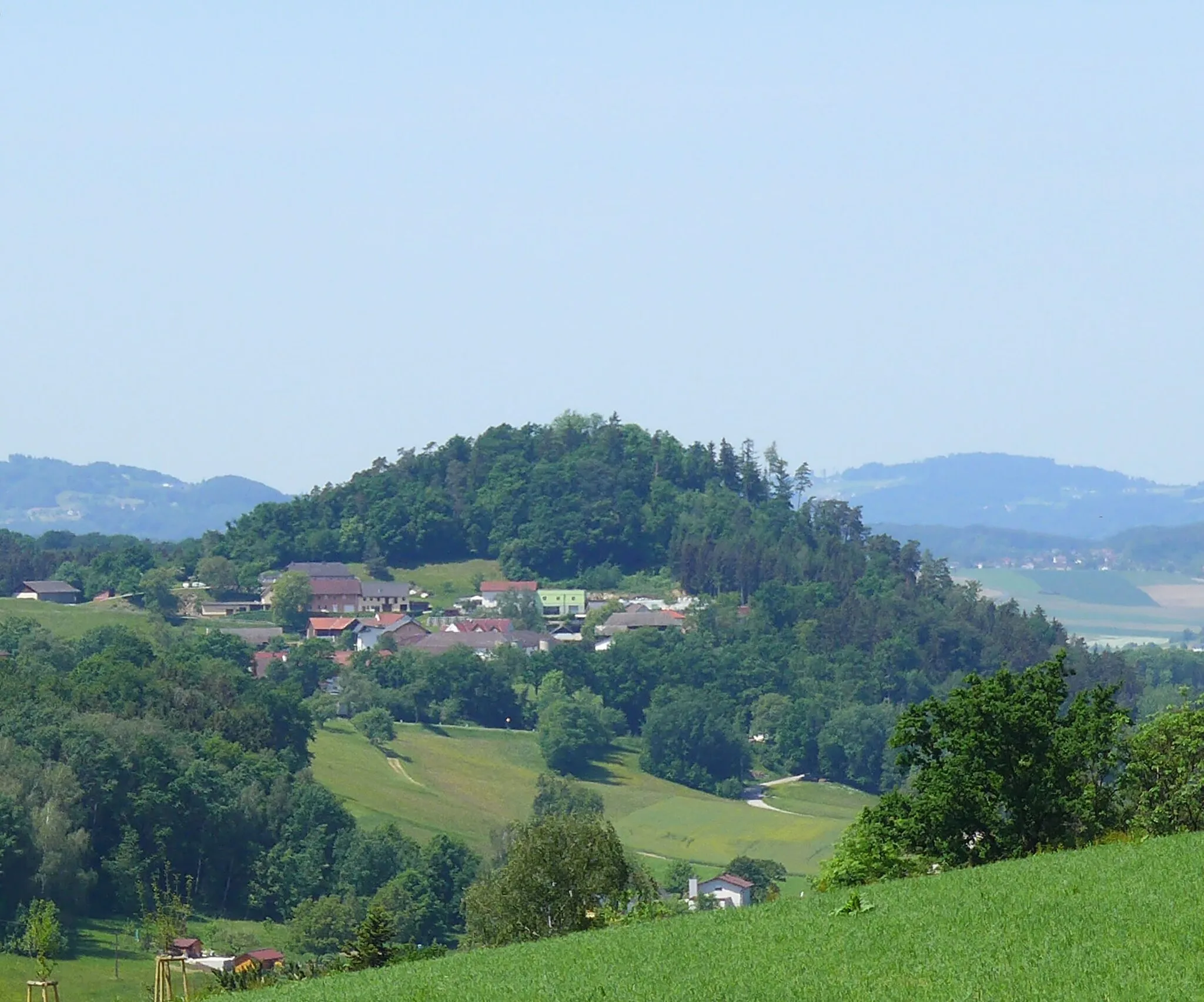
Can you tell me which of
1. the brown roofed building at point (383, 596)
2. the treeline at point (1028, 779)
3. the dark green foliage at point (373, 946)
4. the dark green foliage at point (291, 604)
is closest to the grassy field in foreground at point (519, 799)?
A: the dark green foliage at point (291, 604)

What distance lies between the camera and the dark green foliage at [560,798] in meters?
90.5

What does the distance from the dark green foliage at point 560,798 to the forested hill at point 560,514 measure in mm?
66702

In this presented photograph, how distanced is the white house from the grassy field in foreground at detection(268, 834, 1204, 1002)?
4189cm

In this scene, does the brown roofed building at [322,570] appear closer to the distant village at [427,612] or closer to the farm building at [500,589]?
the distant village at [427,612]

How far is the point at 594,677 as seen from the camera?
128875 mm

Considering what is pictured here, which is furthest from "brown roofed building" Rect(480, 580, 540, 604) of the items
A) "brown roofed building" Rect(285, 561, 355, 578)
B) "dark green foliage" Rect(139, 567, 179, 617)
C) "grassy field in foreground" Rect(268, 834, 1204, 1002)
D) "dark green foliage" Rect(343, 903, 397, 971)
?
"grassy field in foreground" Rect(268, 834, 1204, 1002)

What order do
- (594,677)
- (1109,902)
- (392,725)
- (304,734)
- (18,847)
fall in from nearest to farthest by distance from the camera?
1. (1109,902)
2. (18,847)
3. (304,734)
4. (392,725)
5. (594,677)

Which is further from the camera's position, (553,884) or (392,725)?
(392,725)

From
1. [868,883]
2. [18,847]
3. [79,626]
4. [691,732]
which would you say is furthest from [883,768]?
[868,883]

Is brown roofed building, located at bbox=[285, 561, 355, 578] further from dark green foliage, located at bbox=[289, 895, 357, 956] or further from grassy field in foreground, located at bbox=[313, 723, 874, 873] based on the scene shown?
dark green foliage, located at bbox=[289, 895, 357, 956]

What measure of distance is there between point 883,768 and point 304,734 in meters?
41.5

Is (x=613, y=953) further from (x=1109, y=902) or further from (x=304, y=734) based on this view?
(x=304, y=734)

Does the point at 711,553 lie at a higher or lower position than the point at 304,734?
higher

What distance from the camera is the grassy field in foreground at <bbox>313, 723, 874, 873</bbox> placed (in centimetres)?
8500
